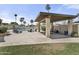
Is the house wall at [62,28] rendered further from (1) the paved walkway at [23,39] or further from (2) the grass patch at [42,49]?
(2) the grass patch at [42,49]

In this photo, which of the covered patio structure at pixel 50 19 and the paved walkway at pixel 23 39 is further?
the covered patio structure at pixel 50 19

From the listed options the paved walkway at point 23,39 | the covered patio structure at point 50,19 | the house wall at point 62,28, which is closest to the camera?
the paved walkway at point 23,39

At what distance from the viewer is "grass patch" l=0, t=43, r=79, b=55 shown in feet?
30.7

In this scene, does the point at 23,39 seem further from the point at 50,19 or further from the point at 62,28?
the point at 50,19

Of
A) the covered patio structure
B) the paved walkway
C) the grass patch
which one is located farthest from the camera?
the covered patio structure

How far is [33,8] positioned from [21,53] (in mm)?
1763

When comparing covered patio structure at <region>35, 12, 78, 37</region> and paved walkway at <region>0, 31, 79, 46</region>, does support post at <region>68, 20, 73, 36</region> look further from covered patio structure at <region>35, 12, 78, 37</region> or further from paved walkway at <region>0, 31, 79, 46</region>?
paved walkway at <region>0, 31, 79, 46</region>

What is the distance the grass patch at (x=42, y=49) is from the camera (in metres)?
9.35

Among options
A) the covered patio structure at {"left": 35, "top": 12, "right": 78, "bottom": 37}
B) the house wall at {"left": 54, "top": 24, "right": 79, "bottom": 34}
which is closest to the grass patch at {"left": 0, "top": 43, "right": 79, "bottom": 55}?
the covered patio structure at {"left": 35, "top": 12, "right": 78, "bottom": 37}

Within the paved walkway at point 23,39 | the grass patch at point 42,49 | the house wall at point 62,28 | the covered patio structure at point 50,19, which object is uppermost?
the covered patio structure at point 50,19

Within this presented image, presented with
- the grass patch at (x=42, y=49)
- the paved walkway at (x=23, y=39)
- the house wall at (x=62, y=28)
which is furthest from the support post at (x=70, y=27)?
the grass patch at (x=42, y=49)

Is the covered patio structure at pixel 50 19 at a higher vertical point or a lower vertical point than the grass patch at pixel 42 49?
higher

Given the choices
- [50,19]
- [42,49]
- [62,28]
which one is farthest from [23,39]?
[50,19]
